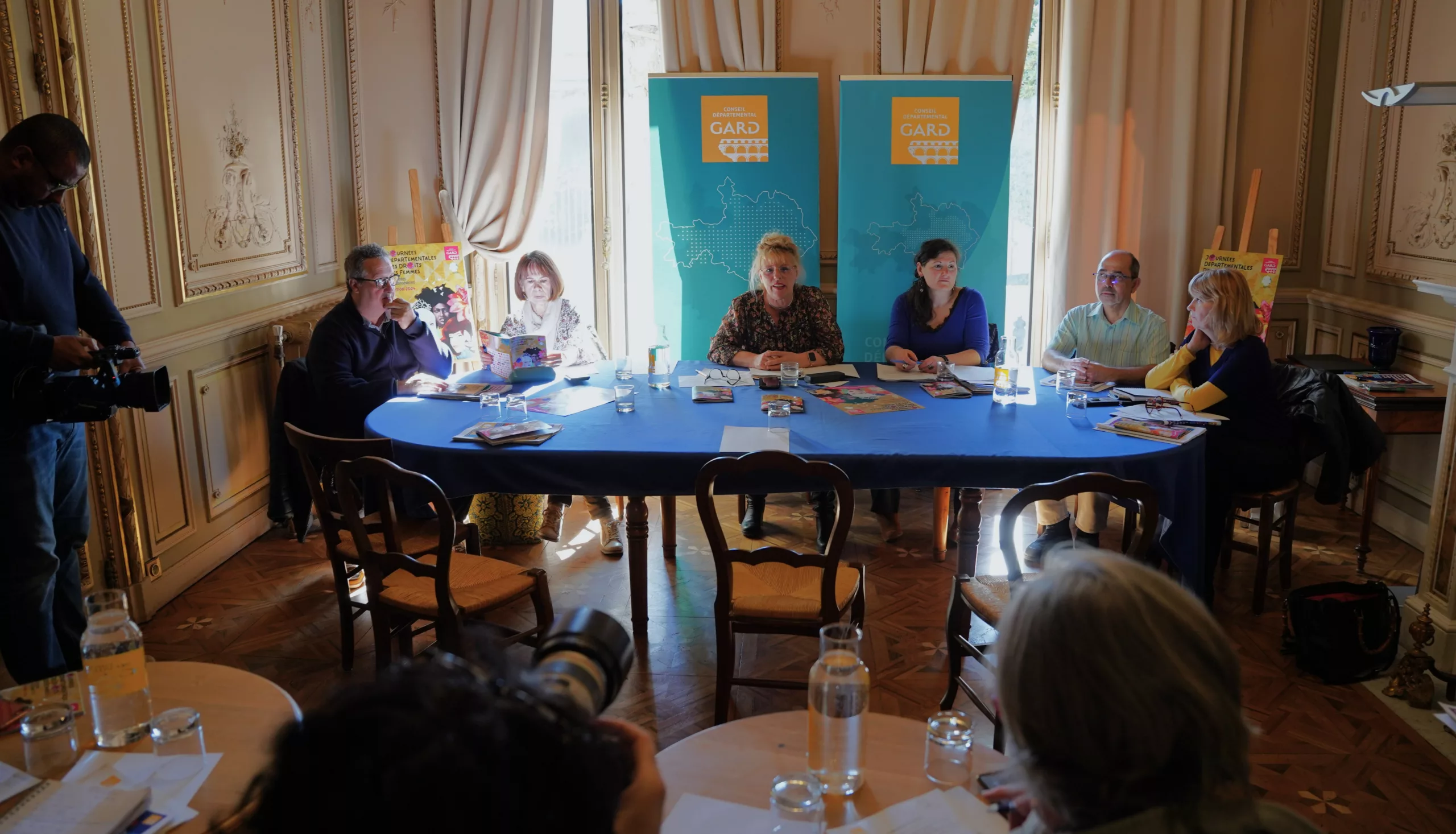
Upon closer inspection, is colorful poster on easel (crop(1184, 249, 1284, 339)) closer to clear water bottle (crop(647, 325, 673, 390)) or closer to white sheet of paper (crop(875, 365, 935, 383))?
white sheet of paper (crop(875, 365, 935, 383))

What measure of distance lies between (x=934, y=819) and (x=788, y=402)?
7.56 ft

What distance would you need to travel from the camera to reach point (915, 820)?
1.35 m

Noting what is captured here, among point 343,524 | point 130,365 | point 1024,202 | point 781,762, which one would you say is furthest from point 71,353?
point 1024,202

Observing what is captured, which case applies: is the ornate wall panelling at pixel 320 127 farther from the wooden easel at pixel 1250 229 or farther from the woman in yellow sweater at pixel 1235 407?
the wooden easel at pixel 1250 229

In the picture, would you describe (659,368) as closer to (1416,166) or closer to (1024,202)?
(1024,202)

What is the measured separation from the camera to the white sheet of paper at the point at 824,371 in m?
4.06

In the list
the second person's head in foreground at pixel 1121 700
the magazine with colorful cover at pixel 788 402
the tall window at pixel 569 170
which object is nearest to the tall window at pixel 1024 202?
the magazine with colorful cover at pixel 788 402

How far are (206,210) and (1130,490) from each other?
3642mm

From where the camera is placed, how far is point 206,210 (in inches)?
161

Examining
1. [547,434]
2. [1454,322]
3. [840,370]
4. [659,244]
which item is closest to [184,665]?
[547,434]

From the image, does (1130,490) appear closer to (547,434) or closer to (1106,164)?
(547,434)

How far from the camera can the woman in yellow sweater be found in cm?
352

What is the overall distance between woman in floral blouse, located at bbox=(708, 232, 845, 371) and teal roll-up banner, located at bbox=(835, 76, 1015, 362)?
915mm

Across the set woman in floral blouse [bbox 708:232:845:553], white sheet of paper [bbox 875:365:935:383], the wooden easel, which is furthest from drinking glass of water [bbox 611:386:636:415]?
the wooden easel
